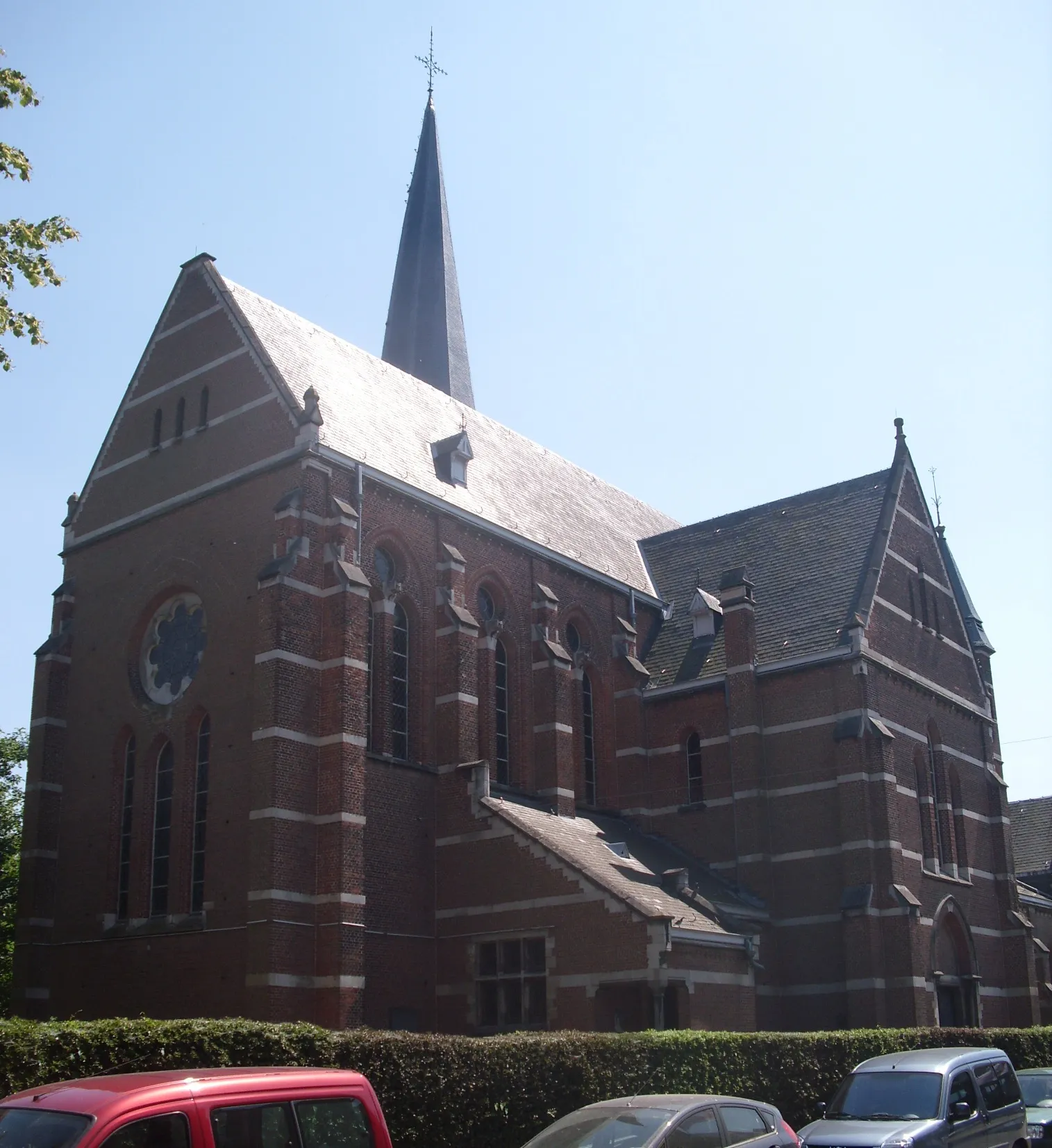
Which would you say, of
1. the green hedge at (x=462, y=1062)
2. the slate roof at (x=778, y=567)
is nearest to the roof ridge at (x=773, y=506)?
the slate roof at (x=778, y=567)

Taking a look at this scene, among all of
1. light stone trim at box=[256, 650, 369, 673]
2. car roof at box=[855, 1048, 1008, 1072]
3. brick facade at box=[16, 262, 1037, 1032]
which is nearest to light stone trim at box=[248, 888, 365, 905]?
brick facade at box=[16, 262, 1037, 1032]

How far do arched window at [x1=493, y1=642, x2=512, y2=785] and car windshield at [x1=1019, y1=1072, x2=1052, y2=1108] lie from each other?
498 inches

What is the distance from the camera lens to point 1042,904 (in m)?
44.2

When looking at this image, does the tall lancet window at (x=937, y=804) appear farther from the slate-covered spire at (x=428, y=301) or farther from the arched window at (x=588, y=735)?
the slate-covered spire at (x=428, y=301)

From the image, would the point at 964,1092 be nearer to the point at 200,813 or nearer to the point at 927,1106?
the point at 927,1106

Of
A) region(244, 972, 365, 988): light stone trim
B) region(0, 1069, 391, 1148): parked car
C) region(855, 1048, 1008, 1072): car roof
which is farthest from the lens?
region(244, 972, 365, 988): light stone trim

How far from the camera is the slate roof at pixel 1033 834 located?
52.5 m

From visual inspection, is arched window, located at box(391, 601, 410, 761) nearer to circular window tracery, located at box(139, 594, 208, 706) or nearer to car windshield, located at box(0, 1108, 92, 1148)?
circular window tracery, located at box(139, 594, 208, 706)

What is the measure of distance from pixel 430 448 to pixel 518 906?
11515 millimetres

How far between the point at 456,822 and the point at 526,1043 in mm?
10349

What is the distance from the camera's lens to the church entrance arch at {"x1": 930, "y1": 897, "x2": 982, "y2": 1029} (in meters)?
30.4

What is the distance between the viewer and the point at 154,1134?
8812mm

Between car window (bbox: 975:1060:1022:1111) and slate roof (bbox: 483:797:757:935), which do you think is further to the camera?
slate roof (bbox: 483:797:757:935)

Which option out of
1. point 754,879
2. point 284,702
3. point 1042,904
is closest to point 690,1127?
point 284,702
